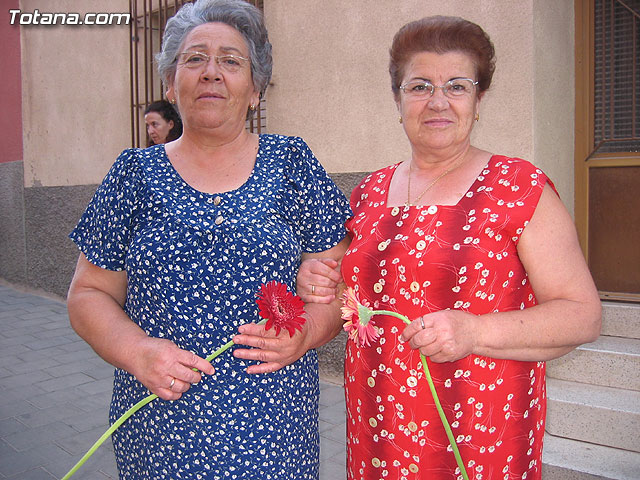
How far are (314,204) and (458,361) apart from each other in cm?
68

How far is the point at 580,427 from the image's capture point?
3459mm

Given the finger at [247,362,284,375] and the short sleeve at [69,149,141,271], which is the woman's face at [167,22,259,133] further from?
the finger at [247,362,284,375]

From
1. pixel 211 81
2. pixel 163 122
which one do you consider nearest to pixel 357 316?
pixel 211 81

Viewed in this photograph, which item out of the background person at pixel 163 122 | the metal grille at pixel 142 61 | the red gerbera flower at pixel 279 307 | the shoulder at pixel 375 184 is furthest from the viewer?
the metal grille at pixel 142 61

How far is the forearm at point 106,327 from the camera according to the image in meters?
1.67

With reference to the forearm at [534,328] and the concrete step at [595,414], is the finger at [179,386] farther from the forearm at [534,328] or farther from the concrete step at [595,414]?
the concrete step at [595,414]

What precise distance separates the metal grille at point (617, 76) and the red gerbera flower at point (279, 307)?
Result: 342 cm

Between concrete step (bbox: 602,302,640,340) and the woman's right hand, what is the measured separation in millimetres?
Answer: 2771

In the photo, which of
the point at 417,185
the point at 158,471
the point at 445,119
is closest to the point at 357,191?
the point at 417,185

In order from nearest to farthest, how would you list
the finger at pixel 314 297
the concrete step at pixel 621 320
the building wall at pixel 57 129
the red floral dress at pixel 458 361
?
1. the red floral dress at pixel 458 361
2. the finger at pixel 314 297
3. the concrete step at pixel 621 320
4. the building wall at pixel 57 129

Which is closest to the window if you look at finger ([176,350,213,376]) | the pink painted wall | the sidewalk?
the sidewalk

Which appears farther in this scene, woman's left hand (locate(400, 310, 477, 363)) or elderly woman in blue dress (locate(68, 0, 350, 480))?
elderly woman in blue dress (locate(68, 0, 350, 480))

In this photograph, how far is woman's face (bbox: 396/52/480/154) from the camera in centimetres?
191

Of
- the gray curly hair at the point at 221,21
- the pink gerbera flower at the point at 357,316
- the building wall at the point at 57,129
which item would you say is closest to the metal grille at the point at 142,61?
the building wall at the point at 57,129
